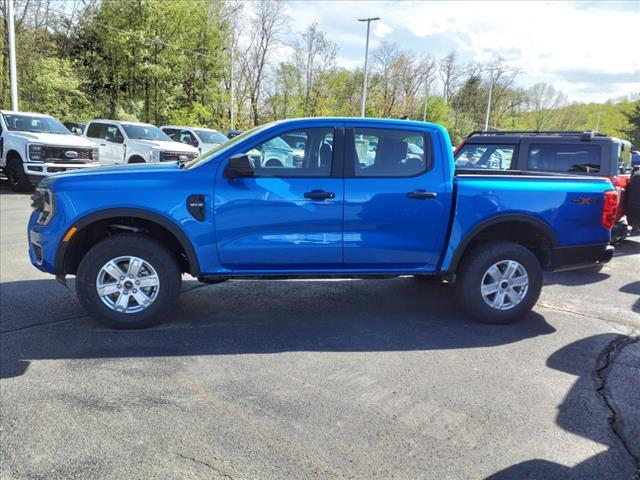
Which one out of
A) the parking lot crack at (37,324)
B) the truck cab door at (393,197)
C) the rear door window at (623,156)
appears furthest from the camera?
the rear door window at (623,156)

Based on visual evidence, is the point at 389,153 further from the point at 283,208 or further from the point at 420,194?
the point at 283,208

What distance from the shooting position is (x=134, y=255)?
4.38 meters

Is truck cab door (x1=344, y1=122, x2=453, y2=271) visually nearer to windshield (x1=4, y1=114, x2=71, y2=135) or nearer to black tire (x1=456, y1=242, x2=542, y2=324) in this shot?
black tire (x1=456, y1=242, x2=542, y2=324)

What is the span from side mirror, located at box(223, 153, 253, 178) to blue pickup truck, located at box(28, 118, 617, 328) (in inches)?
0.5

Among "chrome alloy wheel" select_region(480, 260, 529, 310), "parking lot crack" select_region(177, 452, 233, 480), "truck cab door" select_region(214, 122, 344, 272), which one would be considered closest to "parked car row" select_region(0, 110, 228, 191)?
"truck cab door" select_region(214, 122, 344, 272)

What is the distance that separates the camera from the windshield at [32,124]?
13.5 meters

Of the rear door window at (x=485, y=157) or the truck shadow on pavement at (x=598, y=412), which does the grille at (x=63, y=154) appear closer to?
the rear door window at (x=485, y=157)

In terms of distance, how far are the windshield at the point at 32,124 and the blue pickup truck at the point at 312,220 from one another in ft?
35.3

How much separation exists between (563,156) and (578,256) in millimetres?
3116

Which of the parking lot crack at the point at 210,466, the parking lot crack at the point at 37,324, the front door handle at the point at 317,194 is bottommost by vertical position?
the parking lot crack at the point at 210,466

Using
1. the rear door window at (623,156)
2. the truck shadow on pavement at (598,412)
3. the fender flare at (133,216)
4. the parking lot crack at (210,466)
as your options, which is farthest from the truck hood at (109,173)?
the rear door window at (623,156)

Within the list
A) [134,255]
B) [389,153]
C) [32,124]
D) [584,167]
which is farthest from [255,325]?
[32,124]

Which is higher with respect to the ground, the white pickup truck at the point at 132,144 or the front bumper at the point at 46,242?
the white pickup truck at the point at 132,144

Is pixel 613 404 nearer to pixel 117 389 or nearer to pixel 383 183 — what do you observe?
pixel 383 183
